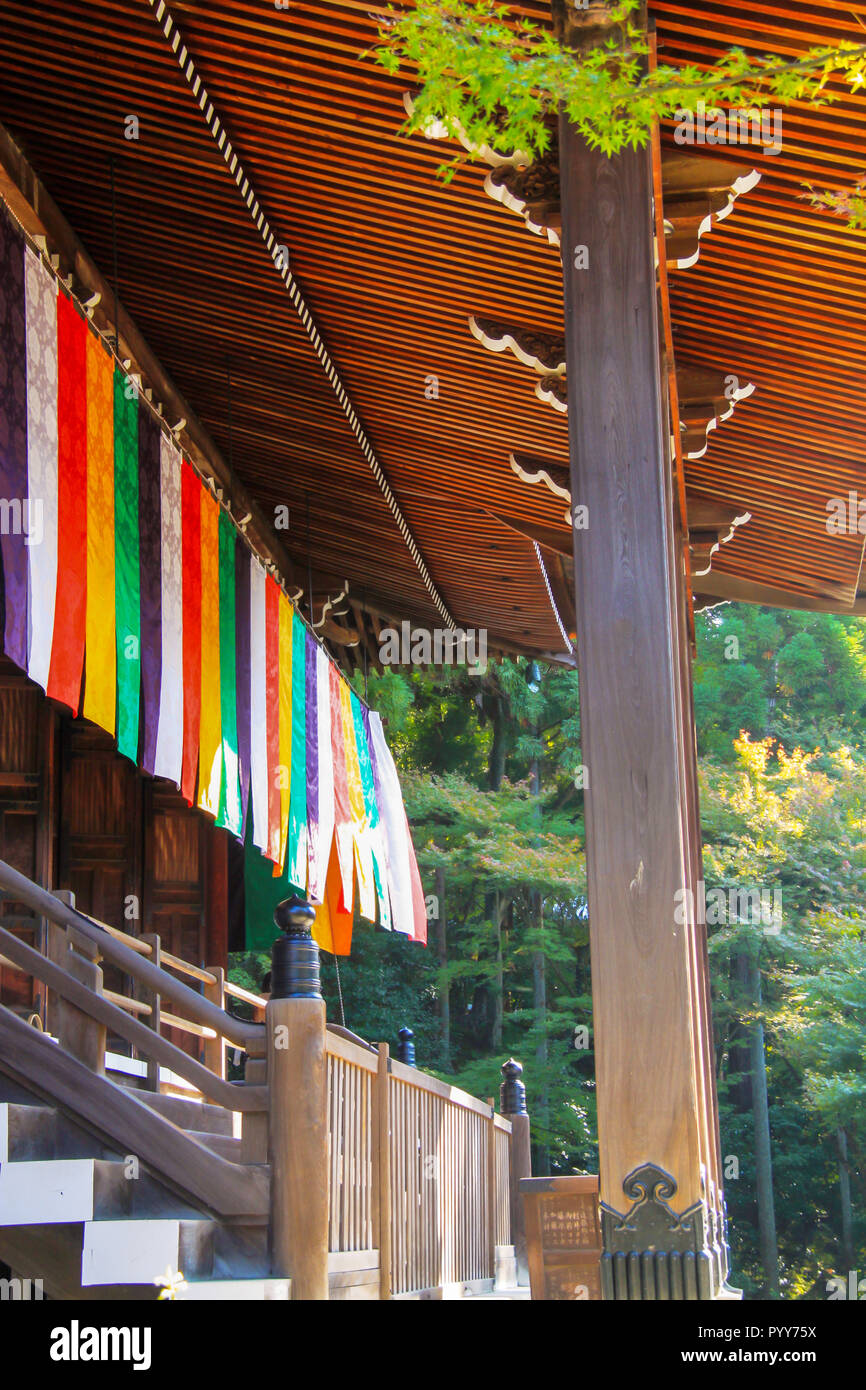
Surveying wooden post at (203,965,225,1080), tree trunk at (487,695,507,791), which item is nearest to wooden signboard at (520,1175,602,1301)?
wooden post at (203,965,225,1080)

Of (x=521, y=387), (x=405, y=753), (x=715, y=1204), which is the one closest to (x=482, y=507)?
(x=521, y=387)

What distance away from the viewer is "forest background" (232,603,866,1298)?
17.9m

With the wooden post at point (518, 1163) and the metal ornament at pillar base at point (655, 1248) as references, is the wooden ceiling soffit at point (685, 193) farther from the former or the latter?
the wooden post at point (518, 1163)

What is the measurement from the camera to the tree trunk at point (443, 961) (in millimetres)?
19906

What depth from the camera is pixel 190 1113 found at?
545 centimetres

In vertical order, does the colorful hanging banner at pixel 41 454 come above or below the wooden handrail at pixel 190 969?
above

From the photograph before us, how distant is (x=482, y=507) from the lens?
7.62 m

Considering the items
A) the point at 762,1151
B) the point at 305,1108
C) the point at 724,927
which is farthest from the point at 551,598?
the point at 762,1151

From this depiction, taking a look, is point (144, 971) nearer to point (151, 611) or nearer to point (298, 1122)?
point (298, 1122)

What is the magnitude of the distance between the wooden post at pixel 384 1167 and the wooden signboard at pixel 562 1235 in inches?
32.0

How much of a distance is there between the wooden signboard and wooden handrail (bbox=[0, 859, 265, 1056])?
1946mm

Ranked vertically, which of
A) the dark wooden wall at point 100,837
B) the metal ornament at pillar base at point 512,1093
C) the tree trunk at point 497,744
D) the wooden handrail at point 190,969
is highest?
the tree trunk at point 497,744

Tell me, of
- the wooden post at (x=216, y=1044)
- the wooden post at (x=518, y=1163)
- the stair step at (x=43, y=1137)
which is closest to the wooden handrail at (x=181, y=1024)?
the wooden post at (x=216, y=1044)

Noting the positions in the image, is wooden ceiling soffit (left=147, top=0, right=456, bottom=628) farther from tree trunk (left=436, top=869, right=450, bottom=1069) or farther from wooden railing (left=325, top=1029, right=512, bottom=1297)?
tree trunk (left=436, top=869, right=450, bottom=1069)
